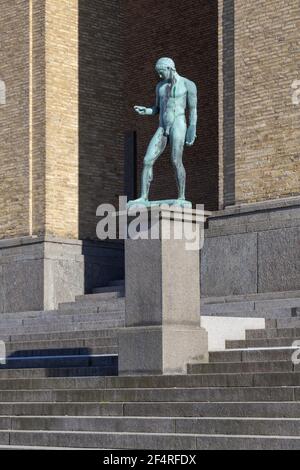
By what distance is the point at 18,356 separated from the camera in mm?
16203

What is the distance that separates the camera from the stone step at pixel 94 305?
19.2 metres

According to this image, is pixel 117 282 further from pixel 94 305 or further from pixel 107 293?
pixel 94 305

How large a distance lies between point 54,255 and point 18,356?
226 inches

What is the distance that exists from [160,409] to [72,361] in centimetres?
360

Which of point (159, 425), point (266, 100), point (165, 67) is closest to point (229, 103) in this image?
point (266, 100)

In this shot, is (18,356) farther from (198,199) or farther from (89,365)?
(198,199)

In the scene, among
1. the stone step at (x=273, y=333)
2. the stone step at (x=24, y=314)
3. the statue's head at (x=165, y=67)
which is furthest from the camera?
the stone step at (x=24, y=314)

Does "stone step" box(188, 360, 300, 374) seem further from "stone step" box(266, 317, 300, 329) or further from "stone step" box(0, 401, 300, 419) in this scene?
"stone step" box(266, 317, 300, 329)

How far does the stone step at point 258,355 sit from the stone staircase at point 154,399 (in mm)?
11

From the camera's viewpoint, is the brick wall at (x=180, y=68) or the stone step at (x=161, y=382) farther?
the brick wall at (x=180, y=68)

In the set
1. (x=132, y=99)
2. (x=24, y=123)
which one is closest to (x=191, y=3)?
(x=132, y=99)

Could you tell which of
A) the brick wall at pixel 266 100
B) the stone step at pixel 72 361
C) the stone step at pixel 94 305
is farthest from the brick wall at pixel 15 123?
the stone step at pixel 72 361

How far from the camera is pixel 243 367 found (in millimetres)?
12258

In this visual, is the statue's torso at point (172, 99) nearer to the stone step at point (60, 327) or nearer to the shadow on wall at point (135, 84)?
the stone step at point (60, 327)
